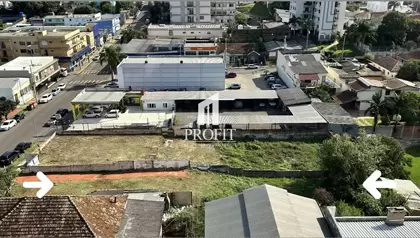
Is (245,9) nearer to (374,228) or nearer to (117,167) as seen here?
(117,167)

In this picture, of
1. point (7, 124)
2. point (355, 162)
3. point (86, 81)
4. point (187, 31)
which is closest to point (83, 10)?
point (187, 31)

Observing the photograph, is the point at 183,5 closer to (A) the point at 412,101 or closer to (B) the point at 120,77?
(B) the point at 120,77

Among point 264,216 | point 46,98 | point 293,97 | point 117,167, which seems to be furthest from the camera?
point 46,98

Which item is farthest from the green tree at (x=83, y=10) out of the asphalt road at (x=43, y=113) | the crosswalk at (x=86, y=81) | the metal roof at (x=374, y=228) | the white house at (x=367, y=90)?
the metal roof at (x=374, y=228)

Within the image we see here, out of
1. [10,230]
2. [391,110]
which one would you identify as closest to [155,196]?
[10,230]

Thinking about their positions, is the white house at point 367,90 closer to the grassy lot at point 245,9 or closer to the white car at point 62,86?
the white car at point 62,86

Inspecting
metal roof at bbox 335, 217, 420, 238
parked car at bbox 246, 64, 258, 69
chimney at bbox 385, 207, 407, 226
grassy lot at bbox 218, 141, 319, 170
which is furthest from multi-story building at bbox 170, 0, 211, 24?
chimney at bbox 385, 207, 407, 226
